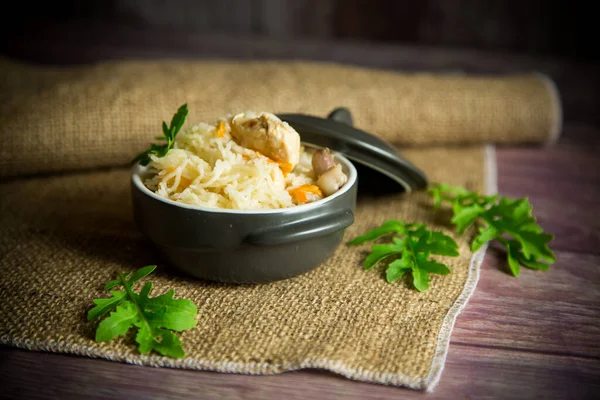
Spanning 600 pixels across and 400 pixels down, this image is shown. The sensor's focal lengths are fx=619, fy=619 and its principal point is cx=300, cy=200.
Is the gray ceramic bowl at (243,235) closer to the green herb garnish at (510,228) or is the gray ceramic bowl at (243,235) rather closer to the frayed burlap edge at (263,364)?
the frayed burlap edge at (263,364)

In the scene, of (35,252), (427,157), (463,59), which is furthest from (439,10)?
(35,252)

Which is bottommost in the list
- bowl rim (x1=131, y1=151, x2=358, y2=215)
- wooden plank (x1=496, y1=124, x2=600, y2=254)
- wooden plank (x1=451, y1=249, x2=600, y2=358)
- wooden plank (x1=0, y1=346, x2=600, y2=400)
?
wooden plank (x1=496, y1=124, x2=600, y2=254)

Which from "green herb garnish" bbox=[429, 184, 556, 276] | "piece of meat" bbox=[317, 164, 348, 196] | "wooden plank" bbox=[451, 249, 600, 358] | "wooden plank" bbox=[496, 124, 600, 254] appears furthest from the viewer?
"wooden plank" bbox=[496, 124, 600, 254]

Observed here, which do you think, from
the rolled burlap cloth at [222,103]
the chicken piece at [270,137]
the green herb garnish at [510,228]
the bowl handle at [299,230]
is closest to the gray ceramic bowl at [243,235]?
the bowl handle at [299,230]

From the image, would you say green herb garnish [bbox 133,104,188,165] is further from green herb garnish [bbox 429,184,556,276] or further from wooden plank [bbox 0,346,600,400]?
green herb garnish [bbox 429,184,556,276]

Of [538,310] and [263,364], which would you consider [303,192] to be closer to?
[263,364]

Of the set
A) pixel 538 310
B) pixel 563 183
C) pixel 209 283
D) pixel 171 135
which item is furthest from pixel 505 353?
pixel 563 183

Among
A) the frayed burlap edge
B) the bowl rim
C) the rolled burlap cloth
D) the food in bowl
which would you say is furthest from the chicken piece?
the rolled burlap cloth
